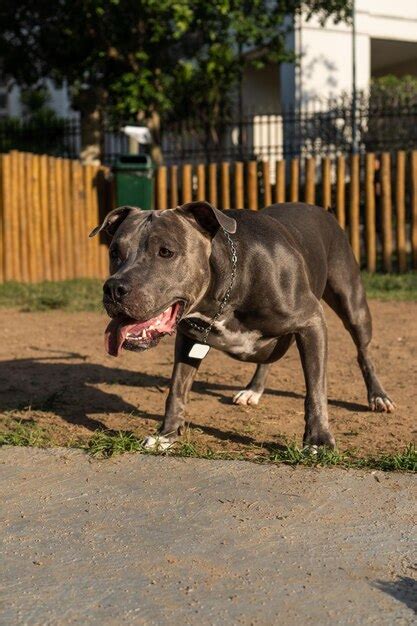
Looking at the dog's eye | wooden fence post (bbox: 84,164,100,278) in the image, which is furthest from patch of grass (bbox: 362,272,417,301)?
the dog's eye

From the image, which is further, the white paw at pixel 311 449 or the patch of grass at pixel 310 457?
the white paw at pixel 311 449

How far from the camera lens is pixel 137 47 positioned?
1527 centimetres

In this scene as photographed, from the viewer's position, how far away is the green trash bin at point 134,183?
13.1m

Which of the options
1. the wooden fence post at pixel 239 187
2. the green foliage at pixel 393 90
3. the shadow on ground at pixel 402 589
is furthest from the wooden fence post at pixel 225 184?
the shadow on ground at pixel 402 589

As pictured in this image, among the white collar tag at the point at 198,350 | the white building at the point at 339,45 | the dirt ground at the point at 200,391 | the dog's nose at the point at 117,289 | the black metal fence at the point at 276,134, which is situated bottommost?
the dirt ground at the point at 200,391

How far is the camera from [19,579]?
3033 millimetres

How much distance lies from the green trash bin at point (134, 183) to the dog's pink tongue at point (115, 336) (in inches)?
355

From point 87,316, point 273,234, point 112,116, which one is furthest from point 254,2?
point 273,234

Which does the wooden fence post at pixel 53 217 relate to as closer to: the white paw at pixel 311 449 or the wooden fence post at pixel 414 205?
the wooden fence post at pixel 414 205

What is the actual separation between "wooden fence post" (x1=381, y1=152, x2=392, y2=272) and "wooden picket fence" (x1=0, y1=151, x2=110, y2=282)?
13.2 ft

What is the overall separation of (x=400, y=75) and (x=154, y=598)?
952 inches

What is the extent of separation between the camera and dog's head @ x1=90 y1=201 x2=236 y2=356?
402 cm

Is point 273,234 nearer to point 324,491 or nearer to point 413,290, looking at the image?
point 324,491

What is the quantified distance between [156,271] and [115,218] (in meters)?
0.70
